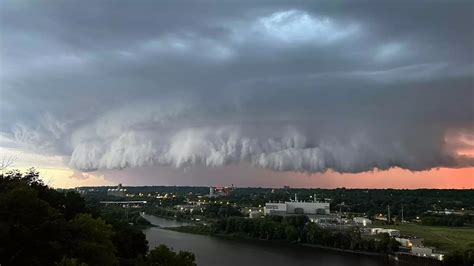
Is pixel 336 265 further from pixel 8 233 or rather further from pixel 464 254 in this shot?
pixel 8 233

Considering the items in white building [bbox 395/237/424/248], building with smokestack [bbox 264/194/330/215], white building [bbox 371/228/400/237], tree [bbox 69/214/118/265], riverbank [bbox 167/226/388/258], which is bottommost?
Result: riverbank [bbox 167/226/388/258]

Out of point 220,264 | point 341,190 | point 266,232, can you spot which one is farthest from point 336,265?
point 341,190

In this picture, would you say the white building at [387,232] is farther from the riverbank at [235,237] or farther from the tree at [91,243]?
the tree at [91,243]

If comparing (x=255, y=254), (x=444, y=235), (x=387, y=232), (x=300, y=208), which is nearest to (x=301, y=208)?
(x=300, y=208)

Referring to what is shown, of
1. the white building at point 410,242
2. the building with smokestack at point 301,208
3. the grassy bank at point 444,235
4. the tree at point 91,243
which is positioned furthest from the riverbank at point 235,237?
the tree at point 91,243

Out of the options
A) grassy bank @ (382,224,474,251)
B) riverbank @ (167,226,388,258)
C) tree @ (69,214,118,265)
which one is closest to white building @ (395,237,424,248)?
grassy bank @ (382,224,474,251)

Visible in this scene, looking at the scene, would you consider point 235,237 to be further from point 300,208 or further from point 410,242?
point 300,208

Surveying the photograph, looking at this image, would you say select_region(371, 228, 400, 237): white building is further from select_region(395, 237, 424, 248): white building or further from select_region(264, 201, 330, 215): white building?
select_region(264, 201, 330, 215): white building

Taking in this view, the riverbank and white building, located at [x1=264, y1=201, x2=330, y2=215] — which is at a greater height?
white building, located at [x1=264, y1=201, x2=330, y2=215]
